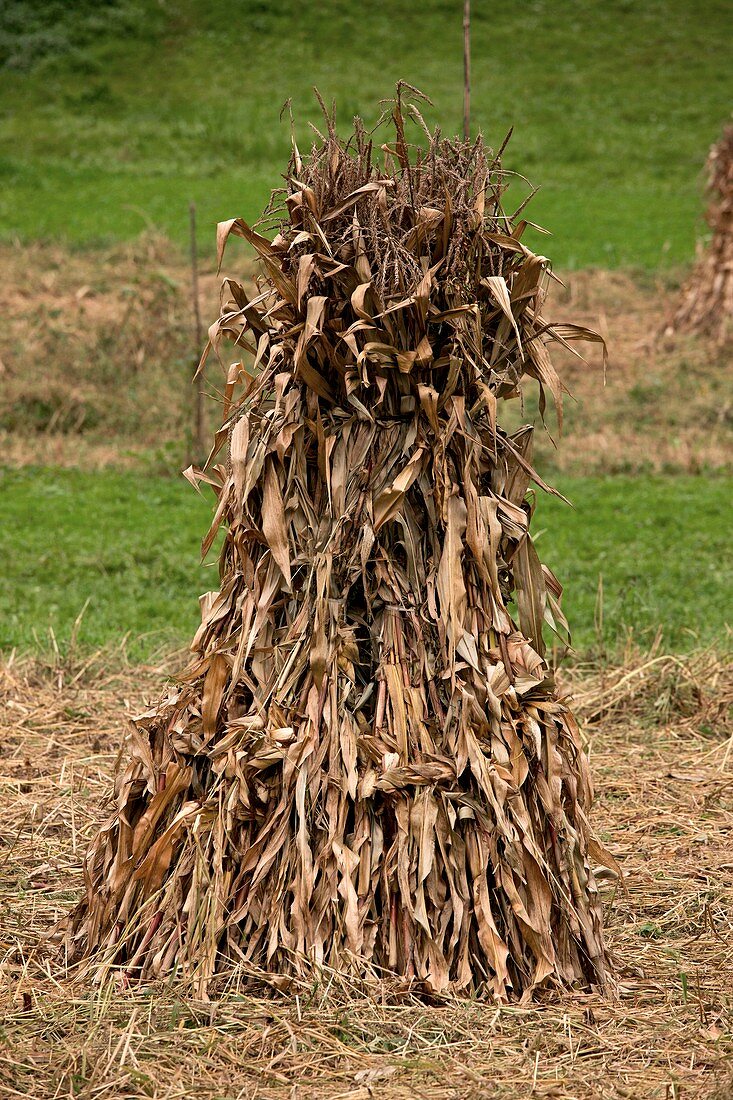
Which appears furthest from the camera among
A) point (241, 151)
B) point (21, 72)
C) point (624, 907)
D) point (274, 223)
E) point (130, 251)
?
point (21, 72)

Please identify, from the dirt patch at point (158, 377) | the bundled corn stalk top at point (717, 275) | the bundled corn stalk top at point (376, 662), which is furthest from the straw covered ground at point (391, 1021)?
the bundled corn stalk top at point (717, 275)

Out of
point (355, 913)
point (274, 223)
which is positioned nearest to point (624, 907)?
point (355, 913)

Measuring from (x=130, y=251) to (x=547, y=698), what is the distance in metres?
15.1

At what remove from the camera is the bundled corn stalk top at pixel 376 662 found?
310 cm

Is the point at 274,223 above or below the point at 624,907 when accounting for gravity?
above

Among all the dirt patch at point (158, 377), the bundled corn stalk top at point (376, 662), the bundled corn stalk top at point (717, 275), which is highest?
the bundled corn stalk top at point (376, 662)

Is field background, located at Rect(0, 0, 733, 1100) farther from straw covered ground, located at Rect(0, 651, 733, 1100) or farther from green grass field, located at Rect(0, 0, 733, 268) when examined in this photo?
green grass field, located at Rect(0, 0, 733, 268)

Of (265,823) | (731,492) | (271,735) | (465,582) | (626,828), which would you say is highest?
(465,582)

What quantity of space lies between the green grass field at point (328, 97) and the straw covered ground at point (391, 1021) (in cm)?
→ 1581

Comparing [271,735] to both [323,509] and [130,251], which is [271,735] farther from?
[130,251]

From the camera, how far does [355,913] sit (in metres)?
3.04

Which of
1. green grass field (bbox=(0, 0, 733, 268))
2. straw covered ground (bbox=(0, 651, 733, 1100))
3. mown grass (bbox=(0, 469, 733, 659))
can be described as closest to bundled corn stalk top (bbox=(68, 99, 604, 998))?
straw covered ground (bbox=(0, 651, 733, 1100))

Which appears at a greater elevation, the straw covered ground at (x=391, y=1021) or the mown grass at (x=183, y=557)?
the straw covered ground at (x=391, y=1021)

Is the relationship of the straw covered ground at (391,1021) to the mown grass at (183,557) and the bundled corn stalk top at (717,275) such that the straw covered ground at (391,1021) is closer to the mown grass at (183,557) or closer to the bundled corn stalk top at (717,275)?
the mown grass at (183,557)
